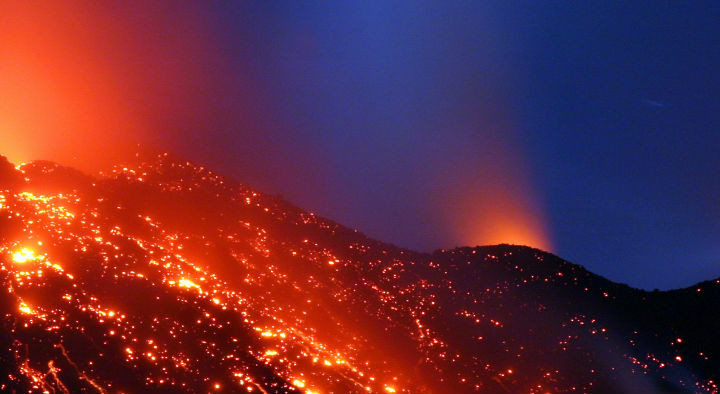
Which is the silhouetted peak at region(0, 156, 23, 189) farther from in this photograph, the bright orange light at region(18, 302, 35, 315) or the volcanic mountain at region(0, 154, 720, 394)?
the bright orange light at region(18, 302, 35, 315)

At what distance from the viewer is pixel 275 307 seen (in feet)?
10.8

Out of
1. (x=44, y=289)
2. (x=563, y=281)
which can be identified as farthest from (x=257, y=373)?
(x=563, y=281)

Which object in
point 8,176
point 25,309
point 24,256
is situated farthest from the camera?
point 8,176

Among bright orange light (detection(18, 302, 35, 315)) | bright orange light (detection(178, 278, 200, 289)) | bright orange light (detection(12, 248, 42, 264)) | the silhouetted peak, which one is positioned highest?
the silhouetted peak

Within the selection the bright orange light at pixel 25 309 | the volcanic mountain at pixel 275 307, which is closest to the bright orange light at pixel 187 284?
the volcanic mountain at pixel 275 307

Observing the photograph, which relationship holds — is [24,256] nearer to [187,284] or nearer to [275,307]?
[187,284]

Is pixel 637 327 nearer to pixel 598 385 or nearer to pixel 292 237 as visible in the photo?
pixel 598 385

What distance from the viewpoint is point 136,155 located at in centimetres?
427

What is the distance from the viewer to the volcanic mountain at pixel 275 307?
8.78ft


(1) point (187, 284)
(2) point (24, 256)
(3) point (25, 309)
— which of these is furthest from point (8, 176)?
(1) point (187, 284)

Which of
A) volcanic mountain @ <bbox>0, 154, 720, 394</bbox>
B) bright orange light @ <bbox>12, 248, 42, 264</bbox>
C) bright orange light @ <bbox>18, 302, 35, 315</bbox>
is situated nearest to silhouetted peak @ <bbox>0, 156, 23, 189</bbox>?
volcanic mountain @ <bbox>0, 154, 720, 394</bbox>

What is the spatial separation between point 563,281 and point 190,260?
2.77 meters

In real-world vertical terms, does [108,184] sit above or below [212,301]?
above

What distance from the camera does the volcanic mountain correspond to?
2.68 meters
